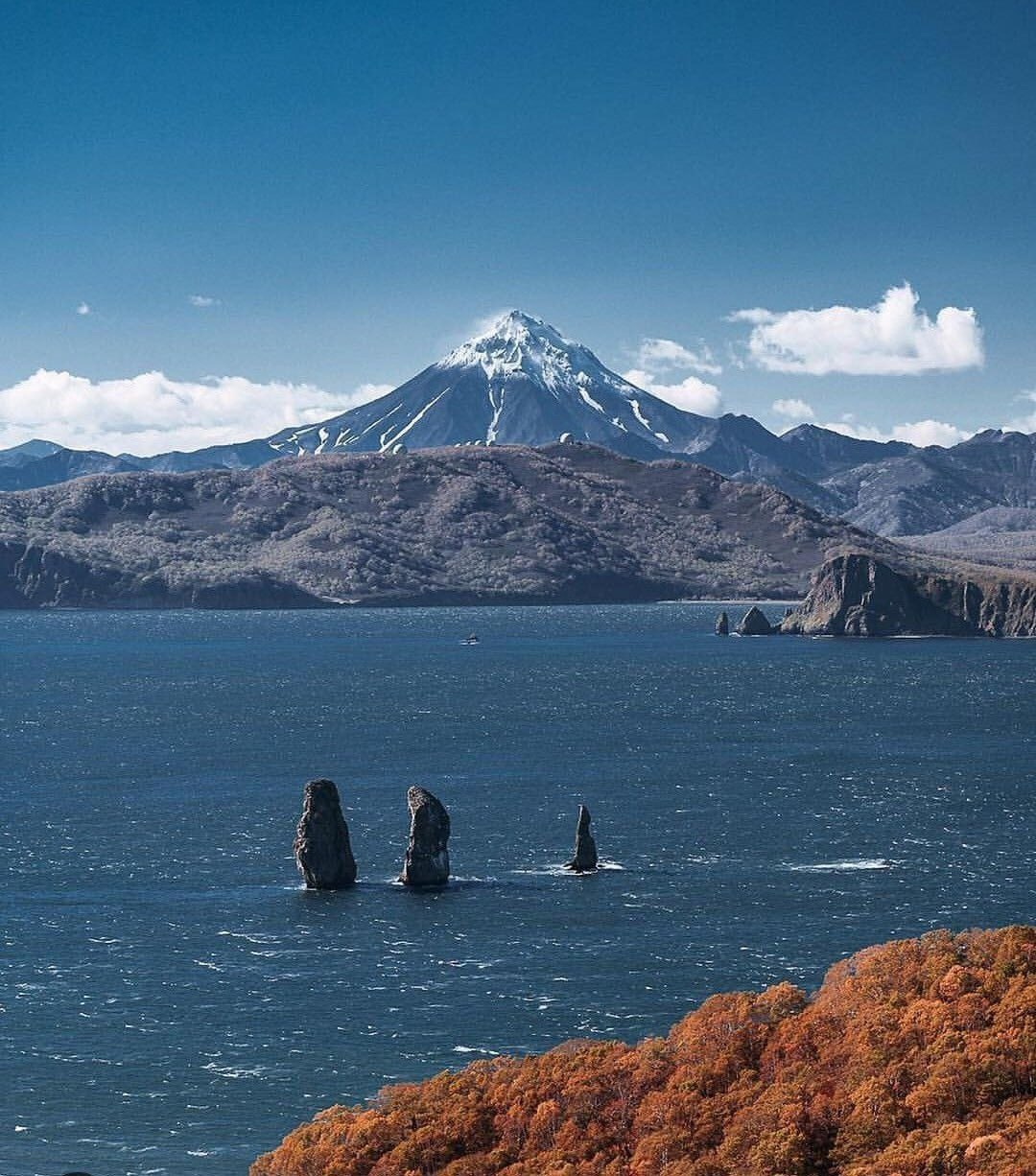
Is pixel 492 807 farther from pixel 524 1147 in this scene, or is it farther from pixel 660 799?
pixel 524 1147

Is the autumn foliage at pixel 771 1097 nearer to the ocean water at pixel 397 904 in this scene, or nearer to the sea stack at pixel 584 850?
the ocean water at pixel 397 904

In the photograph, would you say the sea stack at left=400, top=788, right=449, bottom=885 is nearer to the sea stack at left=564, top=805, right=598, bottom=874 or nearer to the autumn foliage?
the sea stack at left=564, top=805, right=598, bottom=874

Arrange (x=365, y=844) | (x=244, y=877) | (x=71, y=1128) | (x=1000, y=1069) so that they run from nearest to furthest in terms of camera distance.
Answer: (x=1000, y=1069) → (x=71, y=1128) → (x=244, y=877) → (x=365, y=844)

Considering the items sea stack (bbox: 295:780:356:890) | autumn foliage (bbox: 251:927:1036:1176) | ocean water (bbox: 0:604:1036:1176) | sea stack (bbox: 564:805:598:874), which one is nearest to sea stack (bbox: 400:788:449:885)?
ocean water (bbox: 0:604:1036:1176)

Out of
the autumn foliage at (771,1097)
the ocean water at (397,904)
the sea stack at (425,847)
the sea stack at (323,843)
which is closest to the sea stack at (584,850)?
the ocean water at (397,904)

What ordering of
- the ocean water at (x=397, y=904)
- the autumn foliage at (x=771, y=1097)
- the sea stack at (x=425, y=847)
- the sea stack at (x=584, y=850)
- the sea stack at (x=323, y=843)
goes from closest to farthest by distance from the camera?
1. the autumn foliage at (x=771, y=1097)
2. the ocean water at (x=397, y=904)
3. the sea stack at (x=323, y=843)
4. the sea stack at (x=425, y=847)
5. the sea stack at (x=584, y=850)

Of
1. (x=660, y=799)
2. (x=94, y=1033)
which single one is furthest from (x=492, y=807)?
(x=94, y=1033)

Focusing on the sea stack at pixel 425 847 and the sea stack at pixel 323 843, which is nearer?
the sea stack at pixel 323 843
